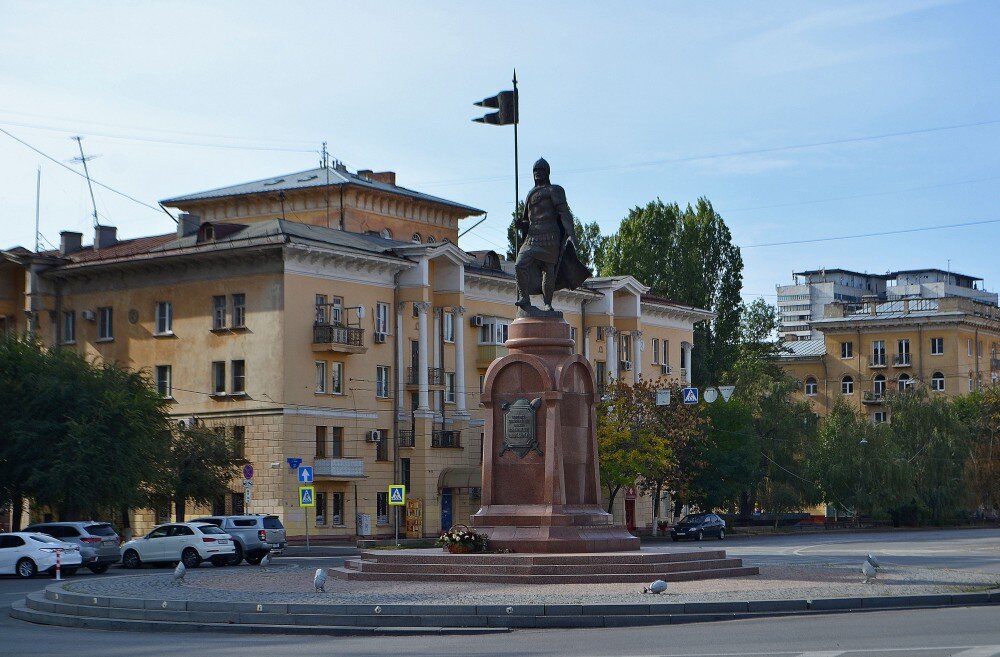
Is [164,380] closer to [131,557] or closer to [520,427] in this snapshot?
[131,557]

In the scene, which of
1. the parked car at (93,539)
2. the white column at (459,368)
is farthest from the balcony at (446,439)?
the parked car at (93,539)

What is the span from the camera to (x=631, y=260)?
84.2 metres

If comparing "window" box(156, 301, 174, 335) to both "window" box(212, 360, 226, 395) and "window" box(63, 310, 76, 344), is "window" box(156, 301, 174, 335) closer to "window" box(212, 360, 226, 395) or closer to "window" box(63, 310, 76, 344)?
"window" box(212, 360, 226, 395)

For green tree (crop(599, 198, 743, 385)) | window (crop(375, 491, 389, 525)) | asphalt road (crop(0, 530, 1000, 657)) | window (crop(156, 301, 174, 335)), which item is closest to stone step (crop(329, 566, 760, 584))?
asphalt road (crop(0, 530, 1000, 657))

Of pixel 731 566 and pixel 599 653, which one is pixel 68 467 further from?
pixel 599 653

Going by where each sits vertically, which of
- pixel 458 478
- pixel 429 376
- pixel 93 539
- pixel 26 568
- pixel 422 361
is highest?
pixel 422 361

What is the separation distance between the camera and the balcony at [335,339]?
6053 cm

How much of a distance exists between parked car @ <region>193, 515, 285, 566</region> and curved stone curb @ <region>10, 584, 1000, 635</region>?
21905mm

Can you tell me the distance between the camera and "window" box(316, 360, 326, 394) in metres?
61.3

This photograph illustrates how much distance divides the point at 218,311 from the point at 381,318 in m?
7.09

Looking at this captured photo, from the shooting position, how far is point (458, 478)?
6600 cm

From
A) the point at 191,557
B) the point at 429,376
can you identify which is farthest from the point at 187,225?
the point at 191,557

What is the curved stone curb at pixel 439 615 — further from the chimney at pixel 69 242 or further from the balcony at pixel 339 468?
the chimney at pixel 69 242

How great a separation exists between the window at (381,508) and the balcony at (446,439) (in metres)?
3.43
